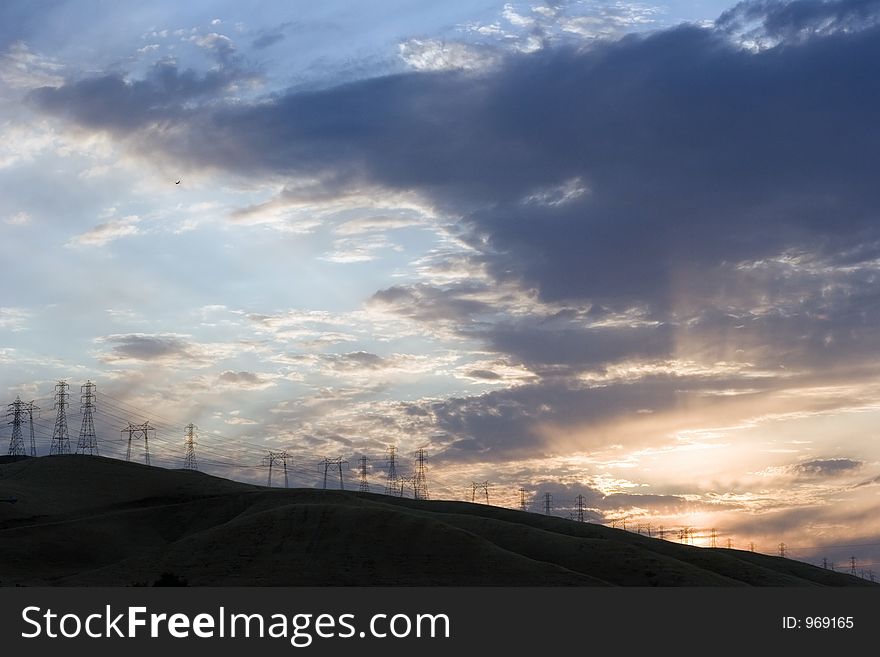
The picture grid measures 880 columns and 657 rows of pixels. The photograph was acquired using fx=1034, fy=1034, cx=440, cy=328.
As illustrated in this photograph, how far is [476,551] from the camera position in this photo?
175 metres

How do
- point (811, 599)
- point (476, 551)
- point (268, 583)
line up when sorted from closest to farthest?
point (811, 599), point (268, 583), point (476, 551)

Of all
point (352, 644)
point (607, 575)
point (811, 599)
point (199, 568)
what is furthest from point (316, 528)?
point (352, 644)

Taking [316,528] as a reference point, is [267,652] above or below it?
below

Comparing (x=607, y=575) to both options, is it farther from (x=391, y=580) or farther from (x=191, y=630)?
(x=191, y=630)

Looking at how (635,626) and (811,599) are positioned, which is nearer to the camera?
(635,626)

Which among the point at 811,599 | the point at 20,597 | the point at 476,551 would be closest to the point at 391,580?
the point at 476,551

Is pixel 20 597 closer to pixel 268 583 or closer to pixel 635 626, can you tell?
pixel 635 626

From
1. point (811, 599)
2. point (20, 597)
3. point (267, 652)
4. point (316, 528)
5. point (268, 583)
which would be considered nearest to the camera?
point (267, 652)

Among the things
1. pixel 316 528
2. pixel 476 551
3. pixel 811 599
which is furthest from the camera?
pixel 316 528

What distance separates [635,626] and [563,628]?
22.6 feet

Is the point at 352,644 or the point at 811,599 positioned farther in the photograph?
the point at 811,599

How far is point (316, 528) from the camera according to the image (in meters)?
190

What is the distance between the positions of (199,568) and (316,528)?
26.5 meters

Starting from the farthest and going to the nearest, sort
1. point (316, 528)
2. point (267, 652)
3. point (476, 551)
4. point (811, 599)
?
point (316, 528)
point (476, 551)
point (811, 599)
point (267, 652)
